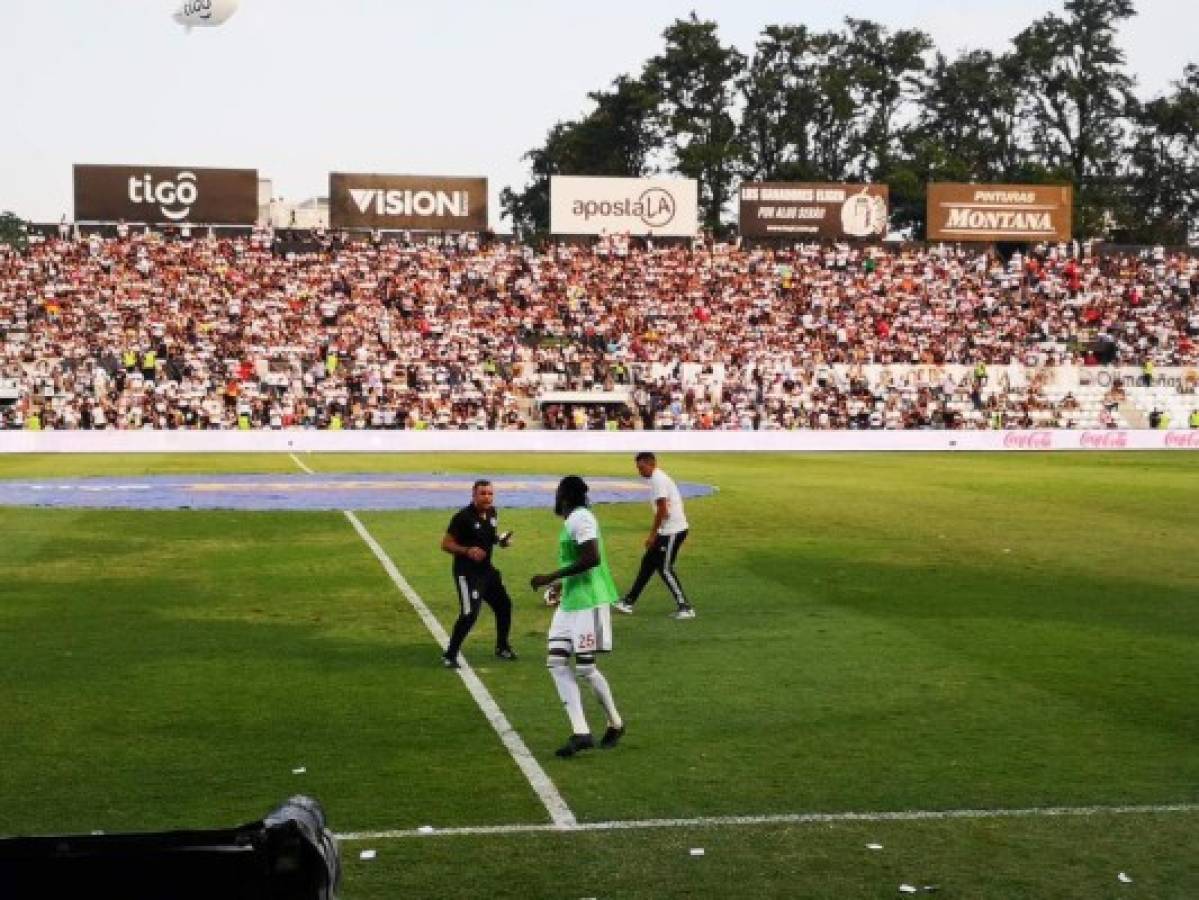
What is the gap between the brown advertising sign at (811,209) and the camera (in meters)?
75.6

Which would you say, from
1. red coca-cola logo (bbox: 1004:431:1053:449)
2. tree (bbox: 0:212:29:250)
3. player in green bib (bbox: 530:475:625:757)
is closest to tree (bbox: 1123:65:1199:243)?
red coca-cola logo (bbox: 1004:431:1053:449)

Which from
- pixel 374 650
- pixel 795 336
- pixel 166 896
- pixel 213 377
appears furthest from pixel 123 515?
pixel 795 336

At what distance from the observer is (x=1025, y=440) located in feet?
195

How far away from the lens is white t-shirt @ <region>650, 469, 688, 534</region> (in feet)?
57.8

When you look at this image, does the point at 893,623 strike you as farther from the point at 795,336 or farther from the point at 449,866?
the point at 795,336

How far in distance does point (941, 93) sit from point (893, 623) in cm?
10935

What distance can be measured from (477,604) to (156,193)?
61.1 meters

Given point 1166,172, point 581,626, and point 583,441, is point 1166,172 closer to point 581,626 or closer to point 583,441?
point 583,441

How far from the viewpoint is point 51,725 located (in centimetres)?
1179

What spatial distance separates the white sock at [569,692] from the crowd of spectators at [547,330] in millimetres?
46279

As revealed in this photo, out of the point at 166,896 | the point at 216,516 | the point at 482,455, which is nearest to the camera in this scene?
the point at 166,896

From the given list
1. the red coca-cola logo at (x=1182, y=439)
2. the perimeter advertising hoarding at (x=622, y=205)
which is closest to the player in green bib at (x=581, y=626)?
the red coca-cola logo at (x=1182, y=439)

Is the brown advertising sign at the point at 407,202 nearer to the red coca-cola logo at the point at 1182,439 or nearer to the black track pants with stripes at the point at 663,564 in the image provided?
the red coca-cola logo at the point at 1182,439

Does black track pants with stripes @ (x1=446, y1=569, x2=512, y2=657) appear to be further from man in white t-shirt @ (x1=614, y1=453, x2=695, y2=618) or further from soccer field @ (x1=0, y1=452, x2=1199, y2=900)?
man in white t-shirt @ (x1=614, y1=453, x2=695, y2=618)
